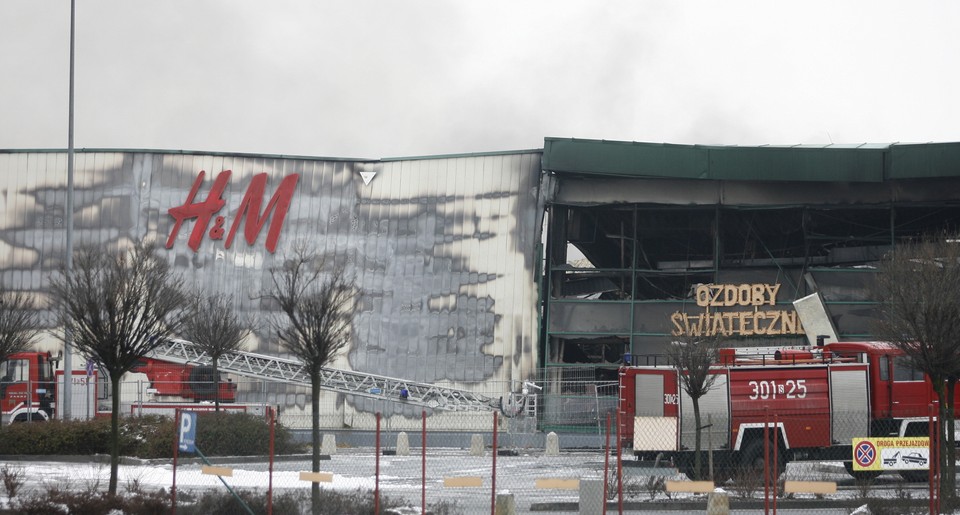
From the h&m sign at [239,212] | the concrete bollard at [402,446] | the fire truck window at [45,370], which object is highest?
the h&m sign at [239,212]

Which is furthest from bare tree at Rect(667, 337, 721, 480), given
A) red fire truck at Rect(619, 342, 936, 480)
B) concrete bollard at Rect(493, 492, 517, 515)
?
concrete bollard at Rect(493, 492, 517, 515)

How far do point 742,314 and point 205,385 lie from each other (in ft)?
72.0

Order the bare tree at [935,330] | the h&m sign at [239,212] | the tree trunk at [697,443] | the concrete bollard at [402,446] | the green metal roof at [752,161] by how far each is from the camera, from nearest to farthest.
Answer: the bare tree at [935,330] → the tree trunk at [697,443] → the concrete bollard at [402,446] → the green metal roof at [752,161] → the h&m sign at [239,212]

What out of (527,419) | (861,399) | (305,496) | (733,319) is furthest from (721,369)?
(733,319)

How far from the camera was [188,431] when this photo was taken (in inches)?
738

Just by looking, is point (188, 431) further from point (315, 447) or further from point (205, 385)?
point (205, 385)

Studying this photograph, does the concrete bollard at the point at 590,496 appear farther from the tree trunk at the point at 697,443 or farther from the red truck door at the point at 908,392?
the red truck door at the point at 908,392

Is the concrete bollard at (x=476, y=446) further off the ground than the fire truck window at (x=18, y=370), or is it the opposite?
the fire truck window at (x=18, y=370)

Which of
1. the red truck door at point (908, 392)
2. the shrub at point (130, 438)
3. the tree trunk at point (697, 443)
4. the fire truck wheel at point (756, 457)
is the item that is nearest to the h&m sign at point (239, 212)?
the shrub at point (130, 438)

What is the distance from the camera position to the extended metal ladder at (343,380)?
4559cm

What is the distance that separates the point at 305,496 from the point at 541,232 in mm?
30112

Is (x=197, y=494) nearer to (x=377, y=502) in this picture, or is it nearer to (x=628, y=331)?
(x=377, y=502)

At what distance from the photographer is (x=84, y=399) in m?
39.8

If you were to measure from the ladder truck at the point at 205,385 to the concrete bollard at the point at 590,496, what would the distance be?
65.5 ft
